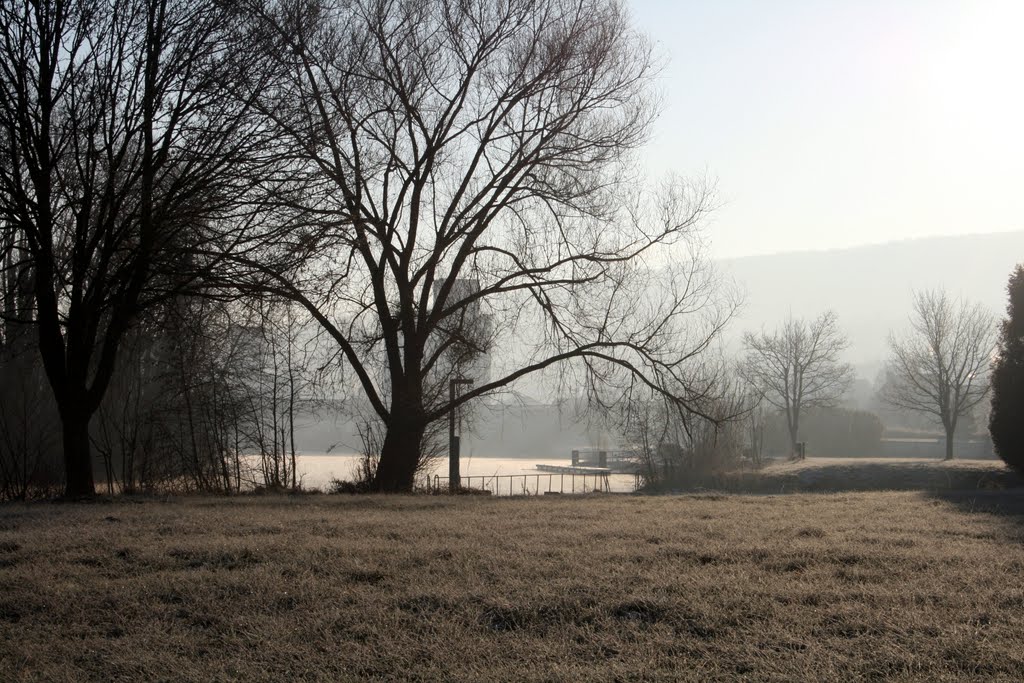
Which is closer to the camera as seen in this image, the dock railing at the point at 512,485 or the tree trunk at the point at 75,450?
the tree trunk at the point at 75,450

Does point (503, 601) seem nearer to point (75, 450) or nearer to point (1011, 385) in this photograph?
point (75, 450)

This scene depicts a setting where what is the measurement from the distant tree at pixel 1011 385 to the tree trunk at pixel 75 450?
23189mm

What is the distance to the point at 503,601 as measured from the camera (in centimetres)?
568

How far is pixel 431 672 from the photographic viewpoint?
14.5 feet

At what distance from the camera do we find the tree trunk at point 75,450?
14211 millimetres

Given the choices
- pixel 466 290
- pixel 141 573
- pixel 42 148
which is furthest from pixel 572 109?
pixel 141 573

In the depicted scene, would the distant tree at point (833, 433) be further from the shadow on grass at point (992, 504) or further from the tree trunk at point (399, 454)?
the shadow on grass at point (992, 504)

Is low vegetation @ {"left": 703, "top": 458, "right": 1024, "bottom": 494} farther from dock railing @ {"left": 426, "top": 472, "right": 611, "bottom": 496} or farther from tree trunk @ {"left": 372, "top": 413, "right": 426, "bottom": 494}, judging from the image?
tree trunk @ {"left": 372, "top": 413, "right": 426, "bottom": 494}

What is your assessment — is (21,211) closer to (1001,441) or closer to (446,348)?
(446,348)

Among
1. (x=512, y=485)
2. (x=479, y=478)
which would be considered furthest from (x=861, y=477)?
(x=479, y=478)

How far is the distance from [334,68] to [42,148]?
22.5 ft

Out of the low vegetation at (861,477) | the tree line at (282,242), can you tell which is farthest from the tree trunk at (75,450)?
the low vegetation at (861,477)

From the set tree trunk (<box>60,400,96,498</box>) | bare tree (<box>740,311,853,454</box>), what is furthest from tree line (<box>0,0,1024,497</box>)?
bare tree (<box>740,311,853,454</box>)

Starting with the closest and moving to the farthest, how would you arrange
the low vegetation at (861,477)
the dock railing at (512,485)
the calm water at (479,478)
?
the dock railing at (512,485)
the calm water at (479,478)
the low vegetation at (861,477)
